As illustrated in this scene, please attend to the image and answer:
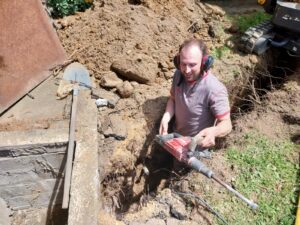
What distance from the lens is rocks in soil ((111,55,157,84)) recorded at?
4.62 metres

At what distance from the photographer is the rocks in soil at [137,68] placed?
4.62 m

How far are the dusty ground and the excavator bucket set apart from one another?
407mm

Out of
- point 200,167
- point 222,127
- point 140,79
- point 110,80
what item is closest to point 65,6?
point 110,80

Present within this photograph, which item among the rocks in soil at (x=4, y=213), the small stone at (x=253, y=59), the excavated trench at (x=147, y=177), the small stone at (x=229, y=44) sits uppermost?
the small stone at (x=229, y=44)

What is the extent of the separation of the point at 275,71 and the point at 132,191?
3222mm

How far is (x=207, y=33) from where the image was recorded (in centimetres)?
547

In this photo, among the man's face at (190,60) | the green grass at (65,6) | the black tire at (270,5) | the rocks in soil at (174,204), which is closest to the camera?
the rocks in soil at (174,204)

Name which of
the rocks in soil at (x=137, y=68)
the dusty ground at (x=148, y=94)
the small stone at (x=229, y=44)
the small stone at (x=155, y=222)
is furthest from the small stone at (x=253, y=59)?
the small stone at (x=155, y=222)

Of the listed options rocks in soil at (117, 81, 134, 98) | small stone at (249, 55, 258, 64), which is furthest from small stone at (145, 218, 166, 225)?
small stone at (249, 55, 258, 64)

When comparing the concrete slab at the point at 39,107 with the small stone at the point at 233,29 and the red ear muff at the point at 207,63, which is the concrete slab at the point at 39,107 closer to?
the red ear muff at the point at 207,63

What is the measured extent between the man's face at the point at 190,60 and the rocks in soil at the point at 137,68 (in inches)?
50.5

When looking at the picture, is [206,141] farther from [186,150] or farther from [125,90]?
[125,90]

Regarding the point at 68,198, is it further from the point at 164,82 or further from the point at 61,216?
the point at 164,82

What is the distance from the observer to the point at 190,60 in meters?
3.31
